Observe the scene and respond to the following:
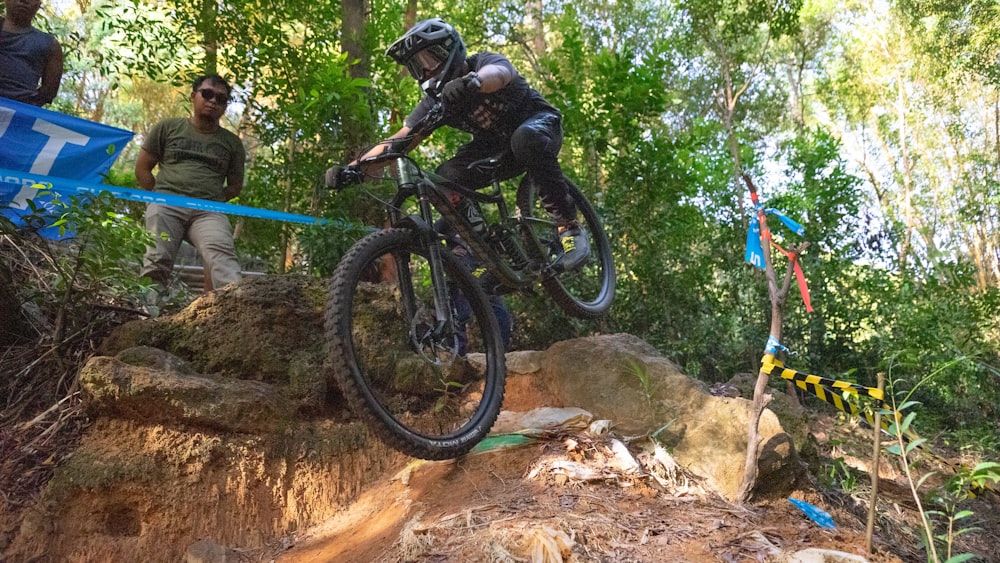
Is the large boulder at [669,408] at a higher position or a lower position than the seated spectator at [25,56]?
lower

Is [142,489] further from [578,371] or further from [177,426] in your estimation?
[578,371]

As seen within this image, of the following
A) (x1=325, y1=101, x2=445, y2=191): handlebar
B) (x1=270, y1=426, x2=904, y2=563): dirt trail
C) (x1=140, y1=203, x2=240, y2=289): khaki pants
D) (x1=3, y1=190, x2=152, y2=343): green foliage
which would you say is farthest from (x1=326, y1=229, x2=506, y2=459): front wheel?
(x1=3, y1=190, x2=152, y2=343): green foliage

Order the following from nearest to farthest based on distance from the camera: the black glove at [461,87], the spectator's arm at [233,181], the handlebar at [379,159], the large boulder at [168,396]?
1. the large boulder at [168,396]
2. the black glove at [461,87]
3. the handlebar at [379,159]
4. the spectator's arm at [233,181]

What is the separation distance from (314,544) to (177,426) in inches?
30.8

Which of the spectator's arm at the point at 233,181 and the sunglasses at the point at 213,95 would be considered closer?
the sunglasses at the point at 213,95

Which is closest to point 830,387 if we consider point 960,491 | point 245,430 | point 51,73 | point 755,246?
point 755,246

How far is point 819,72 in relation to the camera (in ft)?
62.1

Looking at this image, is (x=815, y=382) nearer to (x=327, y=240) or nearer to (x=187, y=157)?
(x=327, y=240)

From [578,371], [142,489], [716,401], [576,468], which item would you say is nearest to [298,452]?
[142,489]

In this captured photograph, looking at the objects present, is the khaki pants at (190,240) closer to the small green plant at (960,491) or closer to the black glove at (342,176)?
the black glove at (342,176)

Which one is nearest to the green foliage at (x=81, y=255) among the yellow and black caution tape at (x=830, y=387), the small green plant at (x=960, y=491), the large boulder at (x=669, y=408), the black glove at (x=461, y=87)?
the black glove at (x=461, y=87)

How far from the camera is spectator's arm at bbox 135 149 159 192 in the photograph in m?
3.90

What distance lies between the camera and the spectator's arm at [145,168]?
390 centimetres

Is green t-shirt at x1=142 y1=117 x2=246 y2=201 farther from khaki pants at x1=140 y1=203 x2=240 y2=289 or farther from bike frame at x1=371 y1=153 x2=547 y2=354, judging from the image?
bike frame at x1=371 y1=153 x2=547 y2=354
